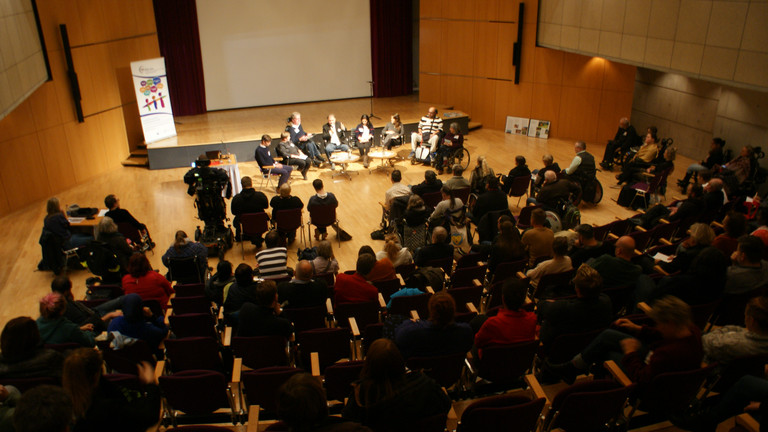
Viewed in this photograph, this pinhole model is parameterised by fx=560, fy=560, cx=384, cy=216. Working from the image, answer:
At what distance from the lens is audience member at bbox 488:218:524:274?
602cm

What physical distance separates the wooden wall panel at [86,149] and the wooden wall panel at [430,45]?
27.6 feet

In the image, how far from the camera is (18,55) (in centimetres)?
818

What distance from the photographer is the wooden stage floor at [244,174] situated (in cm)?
798

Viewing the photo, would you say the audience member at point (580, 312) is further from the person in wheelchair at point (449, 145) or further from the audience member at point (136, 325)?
the person in wheelchair at point (449, 145)

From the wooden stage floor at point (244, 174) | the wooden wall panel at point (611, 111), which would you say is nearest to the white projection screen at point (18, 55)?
the wooden stage floor at point (244, 174)

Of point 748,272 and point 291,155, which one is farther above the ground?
point 748,272

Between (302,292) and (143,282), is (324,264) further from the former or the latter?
(143,282)

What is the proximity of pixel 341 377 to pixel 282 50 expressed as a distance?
12704 millimetres

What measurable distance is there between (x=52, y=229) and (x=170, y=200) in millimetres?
3035

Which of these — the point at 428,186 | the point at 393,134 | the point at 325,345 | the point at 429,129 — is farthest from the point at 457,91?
the point at 325,345

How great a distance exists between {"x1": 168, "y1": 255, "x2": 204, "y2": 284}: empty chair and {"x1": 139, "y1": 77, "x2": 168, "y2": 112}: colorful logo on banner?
675 centimetres

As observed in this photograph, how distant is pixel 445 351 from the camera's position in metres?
3.95

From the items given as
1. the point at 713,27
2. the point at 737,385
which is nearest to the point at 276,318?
the point at 737,385

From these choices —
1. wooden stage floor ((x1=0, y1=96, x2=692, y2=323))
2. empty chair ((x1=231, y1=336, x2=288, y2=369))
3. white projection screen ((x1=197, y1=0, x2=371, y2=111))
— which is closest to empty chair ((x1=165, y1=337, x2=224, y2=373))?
empty chair ((x1=231, y1=336, x2=288, y2=369))
